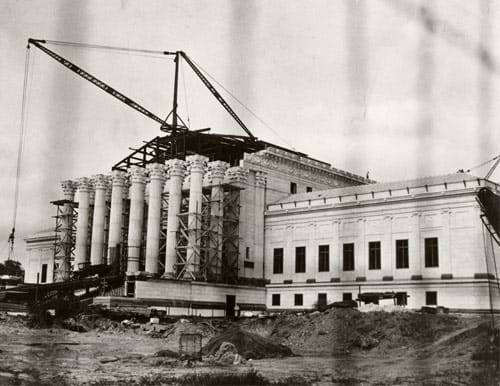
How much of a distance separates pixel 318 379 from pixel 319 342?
1424 centimetres

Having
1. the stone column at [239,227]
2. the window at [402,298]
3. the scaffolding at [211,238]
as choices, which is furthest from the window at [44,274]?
the window at [402,298]

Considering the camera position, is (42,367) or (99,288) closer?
(42,367)

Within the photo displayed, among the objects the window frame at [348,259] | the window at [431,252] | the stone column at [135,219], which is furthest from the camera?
the stone column at [135,219]

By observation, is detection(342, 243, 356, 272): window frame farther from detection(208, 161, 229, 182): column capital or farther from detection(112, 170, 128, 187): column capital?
detection(112, 170, 128, 187): column capital

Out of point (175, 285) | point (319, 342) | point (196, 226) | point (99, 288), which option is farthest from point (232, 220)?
point (319, 342)

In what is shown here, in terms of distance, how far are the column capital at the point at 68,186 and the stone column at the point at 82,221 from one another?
1778 millimetres

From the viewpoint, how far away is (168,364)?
80.7ft

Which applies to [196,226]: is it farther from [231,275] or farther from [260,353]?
[260,353]

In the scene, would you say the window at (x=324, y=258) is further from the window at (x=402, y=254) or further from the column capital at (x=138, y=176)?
the column capital at (x=138, y=176)

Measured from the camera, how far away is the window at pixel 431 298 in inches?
1964

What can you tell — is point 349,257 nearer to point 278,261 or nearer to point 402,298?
point 402,298

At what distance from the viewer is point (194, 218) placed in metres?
57.5

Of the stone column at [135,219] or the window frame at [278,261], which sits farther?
the window frame at [278,261]

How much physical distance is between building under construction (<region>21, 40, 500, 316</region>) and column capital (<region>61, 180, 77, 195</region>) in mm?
129
